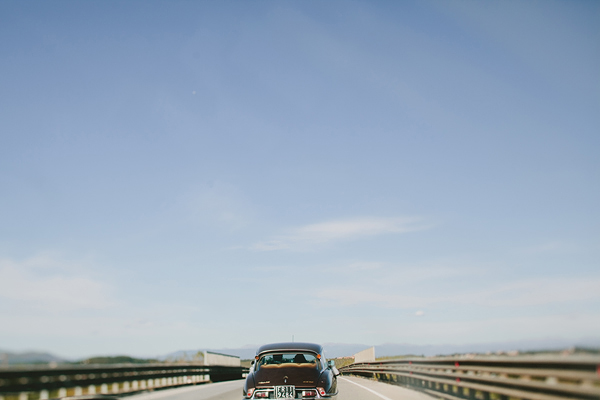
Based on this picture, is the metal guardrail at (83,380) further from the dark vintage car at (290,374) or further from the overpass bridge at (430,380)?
the dark vintage car at (290,374)

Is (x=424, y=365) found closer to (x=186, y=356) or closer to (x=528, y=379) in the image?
(x=528, y=379)

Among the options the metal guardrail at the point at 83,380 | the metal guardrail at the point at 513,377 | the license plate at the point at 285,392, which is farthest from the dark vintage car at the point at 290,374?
the metal guardrail at the point at 83,380

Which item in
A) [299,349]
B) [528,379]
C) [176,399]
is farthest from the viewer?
[176,399]

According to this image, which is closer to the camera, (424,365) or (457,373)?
(457,373)

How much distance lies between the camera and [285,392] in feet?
34.1

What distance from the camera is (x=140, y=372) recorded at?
15.4 meters

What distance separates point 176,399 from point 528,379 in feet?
30.3

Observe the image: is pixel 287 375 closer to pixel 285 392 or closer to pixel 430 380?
pixel 285 392

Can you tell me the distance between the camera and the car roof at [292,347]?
37.9 feet

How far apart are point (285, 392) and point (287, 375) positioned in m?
0.40

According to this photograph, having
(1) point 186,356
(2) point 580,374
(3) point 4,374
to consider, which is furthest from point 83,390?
(1) point 186,356

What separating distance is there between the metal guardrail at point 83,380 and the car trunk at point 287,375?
397 cm

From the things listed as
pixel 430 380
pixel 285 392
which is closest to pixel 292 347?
pixel 285 392

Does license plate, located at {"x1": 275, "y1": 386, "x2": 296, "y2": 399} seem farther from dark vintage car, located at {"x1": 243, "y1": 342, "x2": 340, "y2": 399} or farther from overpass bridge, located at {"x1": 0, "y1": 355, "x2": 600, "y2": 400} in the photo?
overpass bridge, located at {"x1": 0, "y1": 355, "x2": 600, "y2": 400}
